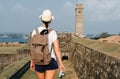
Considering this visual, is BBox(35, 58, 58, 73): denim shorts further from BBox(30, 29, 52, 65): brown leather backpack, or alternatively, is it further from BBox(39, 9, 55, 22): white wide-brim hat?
BBox(39, 9, 55, 22): white wide-brim hat

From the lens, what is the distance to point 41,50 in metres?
6.01

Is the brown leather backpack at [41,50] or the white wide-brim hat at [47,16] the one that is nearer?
the brown leather backpack at [41,50]

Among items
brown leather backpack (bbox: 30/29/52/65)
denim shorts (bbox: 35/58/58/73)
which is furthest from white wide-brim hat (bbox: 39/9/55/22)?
denim shorts (bbox: 35/58/58/73)

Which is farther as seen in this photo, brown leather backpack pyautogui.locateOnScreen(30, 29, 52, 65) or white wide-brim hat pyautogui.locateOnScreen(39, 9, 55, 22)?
white wide-brim hat pyautogui.locateOnScreen(39, 9, 55, 22)

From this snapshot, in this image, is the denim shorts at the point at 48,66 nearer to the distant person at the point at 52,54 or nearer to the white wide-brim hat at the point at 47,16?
the distant person at the point at 52,54

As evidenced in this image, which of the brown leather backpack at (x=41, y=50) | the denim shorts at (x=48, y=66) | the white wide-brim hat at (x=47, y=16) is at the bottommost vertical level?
the denim shorts at (x=48, y=66)

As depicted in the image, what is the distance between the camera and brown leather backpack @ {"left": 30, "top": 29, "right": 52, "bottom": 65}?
5.99m

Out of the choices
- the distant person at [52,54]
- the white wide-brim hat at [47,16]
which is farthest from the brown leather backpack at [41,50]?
the white wide-brim hat at [47,16]

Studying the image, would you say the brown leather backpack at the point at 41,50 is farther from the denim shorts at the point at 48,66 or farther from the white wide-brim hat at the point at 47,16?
the white wide-brim hat at the point at 47,16

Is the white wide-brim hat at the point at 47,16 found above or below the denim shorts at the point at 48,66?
above

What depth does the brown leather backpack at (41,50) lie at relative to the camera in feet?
19.6

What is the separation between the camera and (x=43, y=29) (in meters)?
6.12

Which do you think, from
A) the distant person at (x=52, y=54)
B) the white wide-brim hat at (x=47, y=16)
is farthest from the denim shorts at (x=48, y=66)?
the white wide-brim hat at (x=47, y=16)

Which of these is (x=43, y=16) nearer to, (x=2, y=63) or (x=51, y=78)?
(x=51, y=78)
